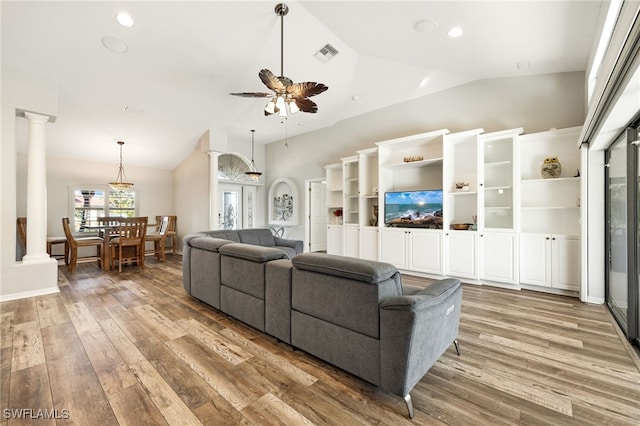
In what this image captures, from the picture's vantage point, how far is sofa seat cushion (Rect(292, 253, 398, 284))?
1712 mm

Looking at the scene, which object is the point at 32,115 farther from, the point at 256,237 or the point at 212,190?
the point at 256,237

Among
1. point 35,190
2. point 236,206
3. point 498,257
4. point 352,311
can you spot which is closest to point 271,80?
point 352,311

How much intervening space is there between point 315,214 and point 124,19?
17.3 ft

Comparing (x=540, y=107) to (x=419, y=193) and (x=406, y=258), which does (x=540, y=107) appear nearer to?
(x=419, y=193)

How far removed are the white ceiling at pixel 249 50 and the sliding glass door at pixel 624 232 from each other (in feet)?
4.55

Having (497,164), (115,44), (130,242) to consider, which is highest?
(115,44)

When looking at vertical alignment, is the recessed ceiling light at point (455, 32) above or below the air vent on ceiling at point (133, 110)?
above

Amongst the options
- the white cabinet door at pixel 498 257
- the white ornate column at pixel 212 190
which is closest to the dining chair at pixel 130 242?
the white ornate column at pixel 212 190

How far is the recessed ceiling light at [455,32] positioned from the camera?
10.4ft

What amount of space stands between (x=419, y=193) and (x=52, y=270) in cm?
579

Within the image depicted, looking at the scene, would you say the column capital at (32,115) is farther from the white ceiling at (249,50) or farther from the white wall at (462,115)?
the white wall at (462,115)

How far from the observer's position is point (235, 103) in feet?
17.7

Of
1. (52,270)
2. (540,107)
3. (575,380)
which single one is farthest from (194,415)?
(540,107)

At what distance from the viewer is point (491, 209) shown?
14.1ft
